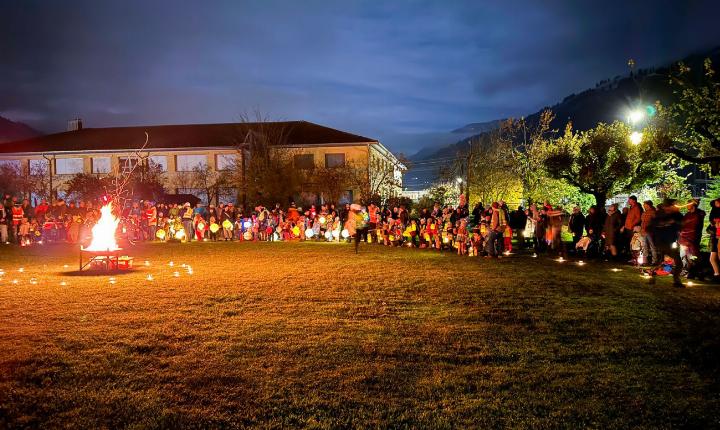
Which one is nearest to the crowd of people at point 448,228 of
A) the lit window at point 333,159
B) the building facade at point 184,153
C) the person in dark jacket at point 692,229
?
the person in dark jacket at point 692,229

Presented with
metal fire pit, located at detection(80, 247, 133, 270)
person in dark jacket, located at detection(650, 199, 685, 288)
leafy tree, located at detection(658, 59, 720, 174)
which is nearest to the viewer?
person in dark jacket, located at detection(650, 199, 685, 288)

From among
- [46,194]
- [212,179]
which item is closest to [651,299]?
[212,179]

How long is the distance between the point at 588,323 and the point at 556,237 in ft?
29.9

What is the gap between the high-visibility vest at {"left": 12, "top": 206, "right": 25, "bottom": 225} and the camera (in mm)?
21750

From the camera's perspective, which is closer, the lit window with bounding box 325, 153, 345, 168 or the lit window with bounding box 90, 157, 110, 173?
the lit window with bounding box 325, 153, 345, 168

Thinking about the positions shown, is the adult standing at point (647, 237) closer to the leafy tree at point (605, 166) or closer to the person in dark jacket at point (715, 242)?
the person in dark jacket at point (715, 242)

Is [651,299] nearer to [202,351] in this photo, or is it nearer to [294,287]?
[294,287]

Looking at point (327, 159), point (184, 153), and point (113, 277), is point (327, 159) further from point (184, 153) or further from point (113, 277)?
point (113, 277)

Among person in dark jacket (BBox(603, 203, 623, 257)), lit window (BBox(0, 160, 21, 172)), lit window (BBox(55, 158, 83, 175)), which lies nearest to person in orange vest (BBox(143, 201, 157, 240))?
person in dark jacket (BBox(603, 203, 623, 257))

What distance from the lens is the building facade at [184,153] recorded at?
42219 millimetres

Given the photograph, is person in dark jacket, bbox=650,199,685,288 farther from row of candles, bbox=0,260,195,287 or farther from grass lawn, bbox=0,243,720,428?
row of candles, bbox=0,260,195,287

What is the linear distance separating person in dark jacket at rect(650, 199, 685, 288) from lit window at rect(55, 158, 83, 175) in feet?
149

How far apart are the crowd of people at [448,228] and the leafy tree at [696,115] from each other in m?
2.44

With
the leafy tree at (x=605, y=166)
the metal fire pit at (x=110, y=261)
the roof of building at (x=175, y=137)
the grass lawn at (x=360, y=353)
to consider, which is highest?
the roof of building at (x=175, y=137)
